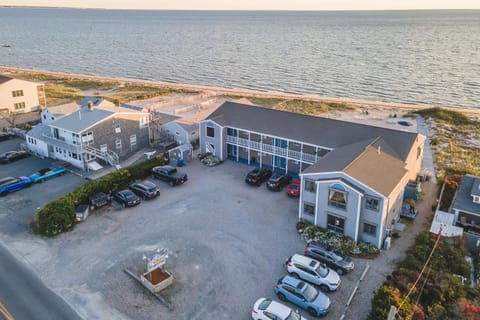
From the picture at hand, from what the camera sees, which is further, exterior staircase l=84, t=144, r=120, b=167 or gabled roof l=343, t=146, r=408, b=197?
exterior staircase l=84, t=144, r=120, b=167

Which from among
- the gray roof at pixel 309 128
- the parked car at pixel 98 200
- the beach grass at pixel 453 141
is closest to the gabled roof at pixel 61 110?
the gray roof at pixel 309 128

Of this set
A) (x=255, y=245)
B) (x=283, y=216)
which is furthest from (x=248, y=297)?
(x=283, y=216)

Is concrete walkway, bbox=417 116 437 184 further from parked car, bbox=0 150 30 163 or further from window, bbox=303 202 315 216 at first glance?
parked car, bbox=0 150 30 163

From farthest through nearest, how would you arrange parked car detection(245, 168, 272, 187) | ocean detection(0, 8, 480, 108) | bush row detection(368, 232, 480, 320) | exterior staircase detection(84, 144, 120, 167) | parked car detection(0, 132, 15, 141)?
ocean detection(0, 8, 480, 108)
parked car detection(0, 132, 15, 141)
exterior staircase detection(84, 144, 120, 167)
parked car detection(245, 168, 272, 187)
bush row detection(368, 232, 480, 320)

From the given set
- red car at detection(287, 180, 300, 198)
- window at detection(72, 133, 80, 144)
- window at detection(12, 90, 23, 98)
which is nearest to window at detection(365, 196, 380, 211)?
red car at detection(287, 180, 300, 198)

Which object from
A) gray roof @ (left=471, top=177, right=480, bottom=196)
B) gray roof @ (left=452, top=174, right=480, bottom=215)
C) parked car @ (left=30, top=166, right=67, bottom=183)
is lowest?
parked car @ (left=30, top=166, right=67, bottom=183)

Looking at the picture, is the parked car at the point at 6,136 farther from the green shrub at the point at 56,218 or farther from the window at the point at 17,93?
the green shrub at the point at 56,218

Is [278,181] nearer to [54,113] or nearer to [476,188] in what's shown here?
[476,188]
